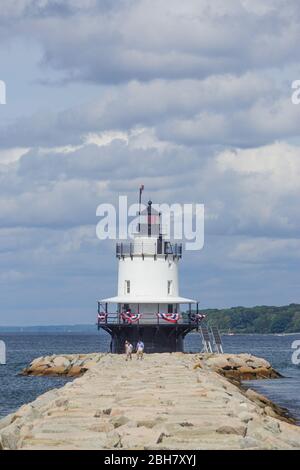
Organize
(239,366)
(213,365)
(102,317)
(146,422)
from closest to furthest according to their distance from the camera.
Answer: (146,422), (102,317), (213,365), (239,366)

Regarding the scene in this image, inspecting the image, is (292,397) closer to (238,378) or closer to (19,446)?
(238,378)

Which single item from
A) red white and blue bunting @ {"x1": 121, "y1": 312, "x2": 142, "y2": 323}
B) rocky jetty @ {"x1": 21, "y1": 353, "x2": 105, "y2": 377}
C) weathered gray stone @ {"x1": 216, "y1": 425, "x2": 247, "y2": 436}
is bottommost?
weathered gray stone @ {"x1": 216, "y1": 425, "x2": 247, "y2": 436}

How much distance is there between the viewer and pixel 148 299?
45.5 meters

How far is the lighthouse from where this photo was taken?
4553 cm

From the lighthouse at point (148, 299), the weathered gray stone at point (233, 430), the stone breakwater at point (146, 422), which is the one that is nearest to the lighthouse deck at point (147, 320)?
the lighthouse at point (148, 299)

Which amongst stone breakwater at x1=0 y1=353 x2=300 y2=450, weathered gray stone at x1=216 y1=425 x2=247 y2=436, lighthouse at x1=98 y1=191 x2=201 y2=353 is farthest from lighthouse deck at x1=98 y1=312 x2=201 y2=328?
weathered gray stone at x1=216 y1=425 x2=247 y2=436

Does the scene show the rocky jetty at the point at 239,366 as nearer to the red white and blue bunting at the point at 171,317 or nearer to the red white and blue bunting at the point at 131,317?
the red white and blue bunting at the point at 171,317

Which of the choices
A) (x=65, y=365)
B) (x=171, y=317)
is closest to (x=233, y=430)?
(x=171, y=317)

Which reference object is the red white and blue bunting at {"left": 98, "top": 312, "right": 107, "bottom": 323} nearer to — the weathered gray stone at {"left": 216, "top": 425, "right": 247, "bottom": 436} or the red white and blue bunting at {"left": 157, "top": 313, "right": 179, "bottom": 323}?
the red white and blue bunting at {"left": 157, "top": 313, "right": 179, "bottom": 323}

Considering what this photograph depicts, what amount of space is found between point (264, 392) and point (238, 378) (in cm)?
609

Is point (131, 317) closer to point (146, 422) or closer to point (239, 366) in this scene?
point (239, 366)

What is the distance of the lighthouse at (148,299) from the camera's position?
1793 inches

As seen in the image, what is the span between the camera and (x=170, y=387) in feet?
81.0

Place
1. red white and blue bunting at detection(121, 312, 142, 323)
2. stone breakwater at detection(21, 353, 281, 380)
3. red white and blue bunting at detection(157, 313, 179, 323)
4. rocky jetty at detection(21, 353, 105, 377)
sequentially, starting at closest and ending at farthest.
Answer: red white and blue bunting at detection(121, 312, 142, 323) → red white and blue bunting at detection(157, 313, 179, 323) → stone breakwater at detection(21, 353, 281, 380) → rocky jetty at detection(21, 353, 105, 377)
